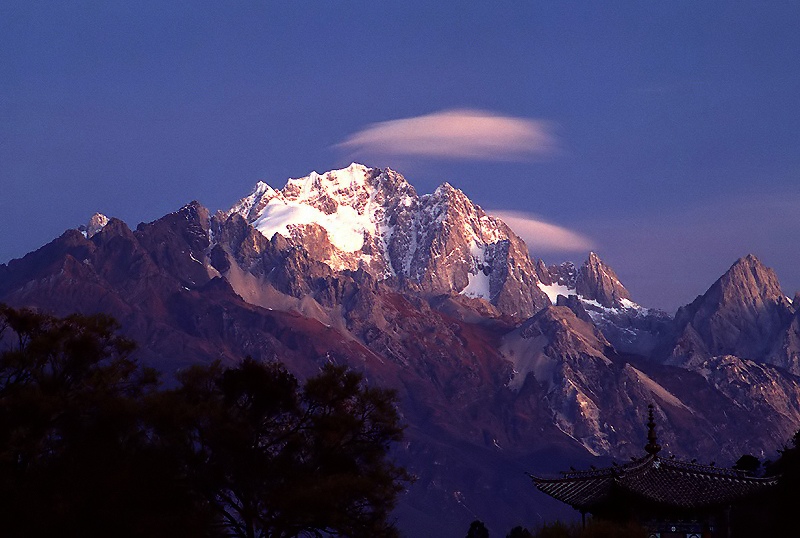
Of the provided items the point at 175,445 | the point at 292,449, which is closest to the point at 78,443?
the point at 175,445

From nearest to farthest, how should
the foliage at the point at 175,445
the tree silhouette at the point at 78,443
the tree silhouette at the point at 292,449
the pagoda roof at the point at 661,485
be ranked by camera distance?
the tree silhouette at the point at 78,443, the foliage at the point at 175,445, the pagoda roof at the point at 661,485, the tree silhouette at the point at 292,449

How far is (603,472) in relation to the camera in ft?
327

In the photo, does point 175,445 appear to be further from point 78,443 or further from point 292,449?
point 292,449

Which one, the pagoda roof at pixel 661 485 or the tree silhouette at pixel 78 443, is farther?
→ the pagoda roof at pixel 661 485

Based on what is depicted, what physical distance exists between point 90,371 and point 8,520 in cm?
1702

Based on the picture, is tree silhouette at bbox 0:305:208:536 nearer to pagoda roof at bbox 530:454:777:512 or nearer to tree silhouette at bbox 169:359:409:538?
tree silhouette at bbox 169:359:409:538

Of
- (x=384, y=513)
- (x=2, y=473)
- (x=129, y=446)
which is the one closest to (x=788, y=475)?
(x=384, y=513)

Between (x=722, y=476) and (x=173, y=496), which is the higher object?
(x=722, y=476)

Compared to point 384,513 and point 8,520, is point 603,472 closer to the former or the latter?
point 384,513

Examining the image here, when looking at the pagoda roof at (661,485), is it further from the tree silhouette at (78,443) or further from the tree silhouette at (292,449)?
→ the tree silhouette at (78,443)

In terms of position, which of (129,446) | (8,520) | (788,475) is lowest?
(8,520)

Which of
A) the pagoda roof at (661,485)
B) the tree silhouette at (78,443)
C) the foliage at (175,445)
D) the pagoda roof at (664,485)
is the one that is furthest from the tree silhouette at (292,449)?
the pagoda roof at (661,485)

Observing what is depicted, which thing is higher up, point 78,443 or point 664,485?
point 664,485

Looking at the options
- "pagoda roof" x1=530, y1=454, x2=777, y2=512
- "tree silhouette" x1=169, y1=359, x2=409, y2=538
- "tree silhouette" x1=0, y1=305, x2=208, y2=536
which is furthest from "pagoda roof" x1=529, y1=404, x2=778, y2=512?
"tree silhouette" x1=0, y1=305, x2=208, y2=536
